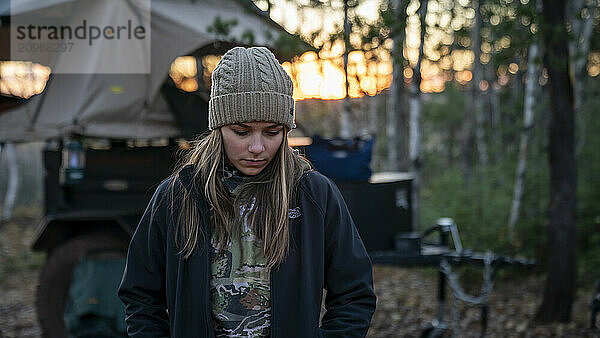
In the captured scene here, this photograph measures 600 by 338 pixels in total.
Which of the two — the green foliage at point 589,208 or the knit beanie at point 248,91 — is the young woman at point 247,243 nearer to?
the knit beanie at point 248,91

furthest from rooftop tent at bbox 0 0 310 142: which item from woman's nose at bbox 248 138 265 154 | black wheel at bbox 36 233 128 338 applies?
woman's nose at bbox 248 138 265 154

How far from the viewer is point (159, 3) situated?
17.3ft

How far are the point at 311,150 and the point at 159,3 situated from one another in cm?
206

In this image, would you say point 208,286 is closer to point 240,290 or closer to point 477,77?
point 240,290

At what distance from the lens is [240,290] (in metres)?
1.79

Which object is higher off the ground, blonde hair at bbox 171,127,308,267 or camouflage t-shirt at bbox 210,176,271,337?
blonde hair at bbox 171,127,308,267

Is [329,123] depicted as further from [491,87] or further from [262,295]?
[262,295]

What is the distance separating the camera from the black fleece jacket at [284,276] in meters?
1.72

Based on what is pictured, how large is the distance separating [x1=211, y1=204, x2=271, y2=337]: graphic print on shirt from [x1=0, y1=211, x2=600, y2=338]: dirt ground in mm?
4124

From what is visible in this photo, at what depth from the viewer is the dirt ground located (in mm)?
5926

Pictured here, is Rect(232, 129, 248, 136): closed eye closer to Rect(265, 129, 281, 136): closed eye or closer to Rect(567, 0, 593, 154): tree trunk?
Rect(265, 129, 281, 136): closed eye

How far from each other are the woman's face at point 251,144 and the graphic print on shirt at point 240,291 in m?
0.26

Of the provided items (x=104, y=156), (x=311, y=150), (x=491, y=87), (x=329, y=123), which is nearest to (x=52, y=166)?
(x=104, y=156)

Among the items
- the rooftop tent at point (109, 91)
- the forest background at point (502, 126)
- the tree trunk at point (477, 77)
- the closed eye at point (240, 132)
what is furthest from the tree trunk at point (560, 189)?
the tree trunk at point (477, 77)
